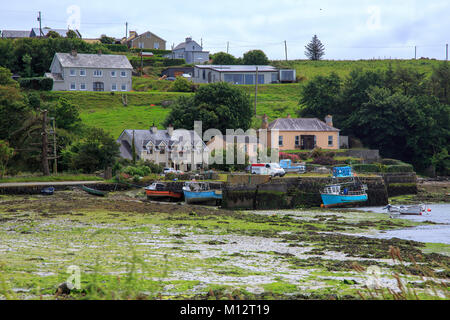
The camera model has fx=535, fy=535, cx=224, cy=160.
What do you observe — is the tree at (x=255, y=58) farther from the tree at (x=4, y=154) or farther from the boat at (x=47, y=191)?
the boat at (x=47, y=191)

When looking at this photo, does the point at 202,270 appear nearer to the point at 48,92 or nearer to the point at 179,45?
the point at 48,92

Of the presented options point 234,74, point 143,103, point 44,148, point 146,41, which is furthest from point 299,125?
point 146,41

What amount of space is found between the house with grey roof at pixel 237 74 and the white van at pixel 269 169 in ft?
135

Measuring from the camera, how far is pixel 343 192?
38875 mm

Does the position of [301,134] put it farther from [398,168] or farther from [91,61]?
[91,61]

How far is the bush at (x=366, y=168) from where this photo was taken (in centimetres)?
4912

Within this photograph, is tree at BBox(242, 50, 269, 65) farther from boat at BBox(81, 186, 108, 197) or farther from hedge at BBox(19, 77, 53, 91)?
boat at BBox(81, 186, 108, 197)

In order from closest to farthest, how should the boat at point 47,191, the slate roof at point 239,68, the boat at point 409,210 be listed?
1. the boat at point 409,210
2. the boat at point 47,191
3. the slate roof at point 239,68

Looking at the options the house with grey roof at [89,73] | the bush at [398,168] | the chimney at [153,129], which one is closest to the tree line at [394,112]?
the bush at [398,168]

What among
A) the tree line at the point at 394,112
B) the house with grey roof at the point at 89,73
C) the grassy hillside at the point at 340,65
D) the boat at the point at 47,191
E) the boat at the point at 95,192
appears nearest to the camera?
the boat at the point at 47,191

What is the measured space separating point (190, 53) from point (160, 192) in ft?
252

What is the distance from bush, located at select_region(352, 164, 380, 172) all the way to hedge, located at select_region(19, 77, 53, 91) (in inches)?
1789

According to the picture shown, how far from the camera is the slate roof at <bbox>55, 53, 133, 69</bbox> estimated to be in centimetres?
7848

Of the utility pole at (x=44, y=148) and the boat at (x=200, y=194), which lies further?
the utility pole at (x=44, y=148)
